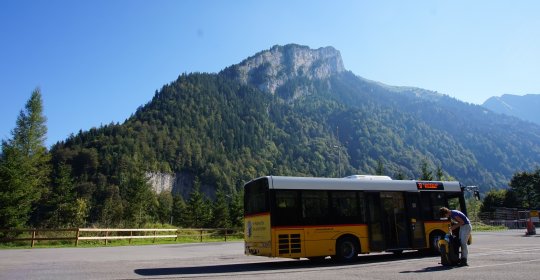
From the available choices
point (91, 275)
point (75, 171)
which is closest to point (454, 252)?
point (91, 275)

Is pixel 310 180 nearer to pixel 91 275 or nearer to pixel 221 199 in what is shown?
pixel 91 275

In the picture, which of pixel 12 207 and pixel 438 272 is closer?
pixel 438 272

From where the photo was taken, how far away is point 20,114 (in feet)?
144

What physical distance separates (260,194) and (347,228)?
337 centimetres

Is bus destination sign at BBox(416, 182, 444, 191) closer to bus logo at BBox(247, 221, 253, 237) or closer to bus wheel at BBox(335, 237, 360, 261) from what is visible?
bus wheel at BBox(335, 237, 360, 261)

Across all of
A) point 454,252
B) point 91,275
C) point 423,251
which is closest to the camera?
point 91,275

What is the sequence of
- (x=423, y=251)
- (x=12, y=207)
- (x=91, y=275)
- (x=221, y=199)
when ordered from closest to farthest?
(x=91, y=275)
(x=423, y=251)
(x=12, y=207)
(x=221, y=199)

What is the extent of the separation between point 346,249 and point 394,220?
100 inches

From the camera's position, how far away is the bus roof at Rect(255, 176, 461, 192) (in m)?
→ 13.8

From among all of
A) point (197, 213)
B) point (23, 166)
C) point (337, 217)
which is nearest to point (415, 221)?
point (337, 217)

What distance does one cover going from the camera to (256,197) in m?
14.3

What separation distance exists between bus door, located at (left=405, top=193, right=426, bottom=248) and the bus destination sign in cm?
46

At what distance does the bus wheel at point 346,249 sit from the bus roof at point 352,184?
1874mm

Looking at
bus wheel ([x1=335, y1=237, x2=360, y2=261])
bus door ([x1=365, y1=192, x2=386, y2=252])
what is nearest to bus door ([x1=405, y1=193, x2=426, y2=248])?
bus door ([x1=365, y1=192, x2=386, y2=252])
